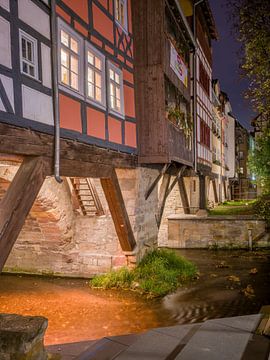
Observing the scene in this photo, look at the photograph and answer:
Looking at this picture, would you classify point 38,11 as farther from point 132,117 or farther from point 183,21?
point 183,21

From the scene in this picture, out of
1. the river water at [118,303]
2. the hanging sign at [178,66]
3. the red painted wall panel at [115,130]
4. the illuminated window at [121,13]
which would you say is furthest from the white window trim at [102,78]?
the river water at [118,303]

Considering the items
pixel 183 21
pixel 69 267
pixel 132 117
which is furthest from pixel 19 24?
pixel 183 21

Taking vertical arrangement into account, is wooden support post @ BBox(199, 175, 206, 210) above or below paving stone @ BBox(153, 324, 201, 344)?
above

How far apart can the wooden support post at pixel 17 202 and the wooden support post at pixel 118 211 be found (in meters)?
3.56

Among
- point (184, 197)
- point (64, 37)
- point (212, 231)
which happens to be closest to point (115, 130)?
point (64, 37)

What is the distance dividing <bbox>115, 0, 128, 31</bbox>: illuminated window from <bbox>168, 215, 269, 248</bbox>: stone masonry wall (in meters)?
10.7

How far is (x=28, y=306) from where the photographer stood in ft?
30.3

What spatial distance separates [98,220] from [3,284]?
348 cm

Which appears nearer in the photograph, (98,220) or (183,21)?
(98,220)

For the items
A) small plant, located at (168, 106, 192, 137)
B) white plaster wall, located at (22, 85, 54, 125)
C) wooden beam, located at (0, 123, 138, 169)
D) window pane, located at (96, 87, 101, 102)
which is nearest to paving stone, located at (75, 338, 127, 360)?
wooden beam, located at (0, 123, 138, 169)

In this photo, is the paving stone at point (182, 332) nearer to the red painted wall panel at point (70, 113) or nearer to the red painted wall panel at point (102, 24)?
the red painted wall panel at point (70, 113)

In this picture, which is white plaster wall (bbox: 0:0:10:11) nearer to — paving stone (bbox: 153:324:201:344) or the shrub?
paving stone (bbox: 153:324:201:344)

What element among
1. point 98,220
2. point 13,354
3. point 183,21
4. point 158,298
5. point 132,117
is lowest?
point 158,298

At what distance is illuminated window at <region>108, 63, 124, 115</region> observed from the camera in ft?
29.8
